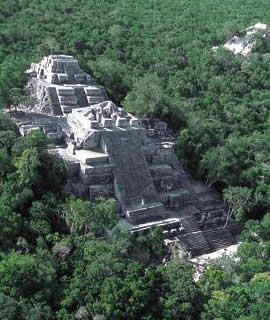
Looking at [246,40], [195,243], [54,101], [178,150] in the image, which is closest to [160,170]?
[178,150]

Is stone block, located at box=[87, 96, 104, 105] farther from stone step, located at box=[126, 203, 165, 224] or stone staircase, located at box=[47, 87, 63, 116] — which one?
stone step, located at box=[126, 203, 165, 224]

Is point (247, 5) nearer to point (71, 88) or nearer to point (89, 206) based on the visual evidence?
point (71, 88)

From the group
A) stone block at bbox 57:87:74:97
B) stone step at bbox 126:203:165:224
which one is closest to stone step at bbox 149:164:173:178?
stone step at bbox 126:203:165:224

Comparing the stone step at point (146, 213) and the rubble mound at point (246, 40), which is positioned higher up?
the rubble mound at point (246, 40)

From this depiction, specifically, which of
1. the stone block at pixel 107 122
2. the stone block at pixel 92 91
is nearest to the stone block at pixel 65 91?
the stone block at pixel 92 91

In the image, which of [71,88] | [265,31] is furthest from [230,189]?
[265,31]

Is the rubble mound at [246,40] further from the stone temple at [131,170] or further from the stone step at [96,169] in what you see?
the stone step at [96,169]
